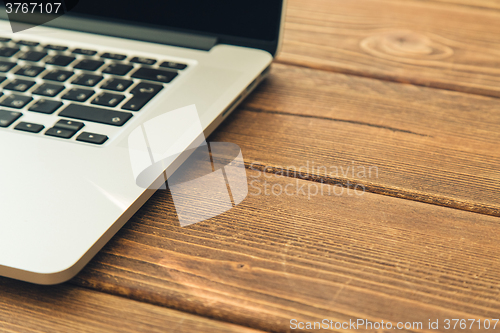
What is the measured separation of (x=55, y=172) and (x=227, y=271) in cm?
17

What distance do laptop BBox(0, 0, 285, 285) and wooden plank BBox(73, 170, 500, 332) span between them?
0.11ft

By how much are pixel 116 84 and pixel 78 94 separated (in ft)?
0.14

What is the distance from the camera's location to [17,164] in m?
0.38

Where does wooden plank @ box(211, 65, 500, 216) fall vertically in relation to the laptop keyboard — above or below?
below

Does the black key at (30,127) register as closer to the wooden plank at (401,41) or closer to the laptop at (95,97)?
the laptop at (95,97)

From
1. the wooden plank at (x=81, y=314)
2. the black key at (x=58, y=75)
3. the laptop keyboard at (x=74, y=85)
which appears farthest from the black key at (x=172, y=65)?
the wooden plank at (x=81, y=314)

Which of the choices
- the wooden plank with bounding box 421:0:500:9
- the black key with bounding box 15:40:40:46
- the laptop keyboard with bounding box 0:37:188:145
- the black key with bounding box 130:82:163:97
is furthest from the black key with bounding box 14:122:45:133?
the wooden plank with bounding box 421:0:500:9

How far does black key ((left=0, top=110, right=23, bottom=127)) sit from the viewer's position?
43 cm

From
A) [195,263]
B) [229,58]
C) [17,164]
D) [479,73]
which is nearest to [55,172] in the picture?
[17,164]

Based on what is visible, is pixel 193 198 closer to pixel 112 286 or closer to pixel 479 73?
pixel 112 286

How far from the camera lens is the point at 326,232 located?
0.37m

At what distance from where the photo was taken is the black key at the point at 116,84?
0.48m

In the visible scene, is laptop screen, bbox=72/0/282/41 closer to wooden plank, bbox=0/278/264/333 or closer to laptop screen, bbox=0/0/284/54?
laptop screen, bbox=0/0/284/54

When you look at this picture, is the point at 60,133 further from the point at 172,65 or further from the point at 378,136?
the point at 378,136
